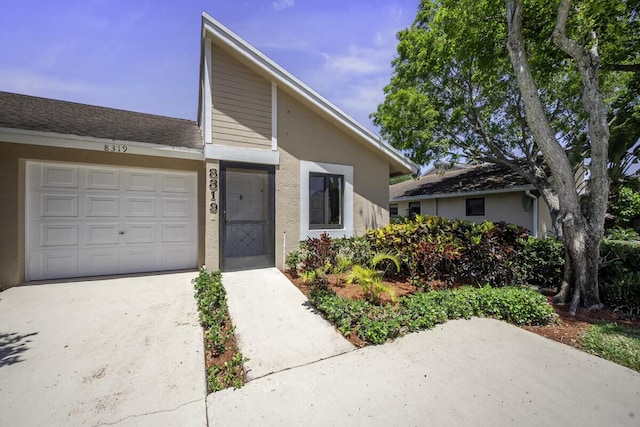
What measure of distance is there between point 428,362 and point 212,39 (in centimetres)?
795

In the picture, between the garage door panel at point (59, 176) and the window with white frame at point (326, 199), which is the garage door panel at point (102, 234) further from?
the window with white frame at point (326, 199)

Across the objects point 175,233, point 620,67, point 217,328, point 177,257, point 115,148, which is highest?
point 620,67

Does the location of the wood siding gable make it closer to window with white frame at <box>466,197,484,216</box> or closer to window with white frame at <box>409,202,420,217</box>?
window with white frame at <box>466,197,484,216</box>

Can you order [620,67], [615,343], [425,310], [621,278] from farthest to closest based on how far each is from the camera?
[620,67] → [621,278] → [425,310] → [615,343]

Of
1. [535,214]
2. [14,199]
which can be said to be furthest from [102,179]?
[535,214]

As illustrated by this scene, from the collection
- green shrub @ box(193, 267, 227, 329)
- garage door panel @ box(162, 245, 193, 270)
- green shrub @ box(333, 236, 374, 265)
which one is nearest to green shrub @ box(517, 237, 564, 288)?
green shrub @ box(333, 236, 374, 265)

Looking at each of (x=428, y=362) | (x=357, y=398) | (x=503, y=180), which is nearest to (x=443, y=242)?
(x=428, y=362)

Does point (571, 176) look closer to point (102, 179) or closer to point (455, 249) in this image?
point (455, 249)

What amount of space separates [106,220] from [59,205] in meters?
0.93

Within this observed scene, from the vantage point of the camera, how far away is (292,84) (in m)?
7.09

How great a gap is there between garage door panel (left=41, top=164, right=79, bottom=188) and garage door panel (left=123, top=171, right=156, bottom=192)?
A: 992 mm

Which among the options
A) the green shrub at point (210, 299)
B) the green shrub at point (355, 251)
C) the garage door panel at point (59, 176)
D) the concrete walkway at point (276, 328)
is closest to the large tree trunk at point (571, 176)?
the green shrub at point (355, 251)

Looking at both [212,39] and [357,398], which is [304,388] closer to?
[357,398]

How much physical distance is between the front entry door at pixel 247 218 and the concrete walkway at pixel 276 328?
911 millimetres
